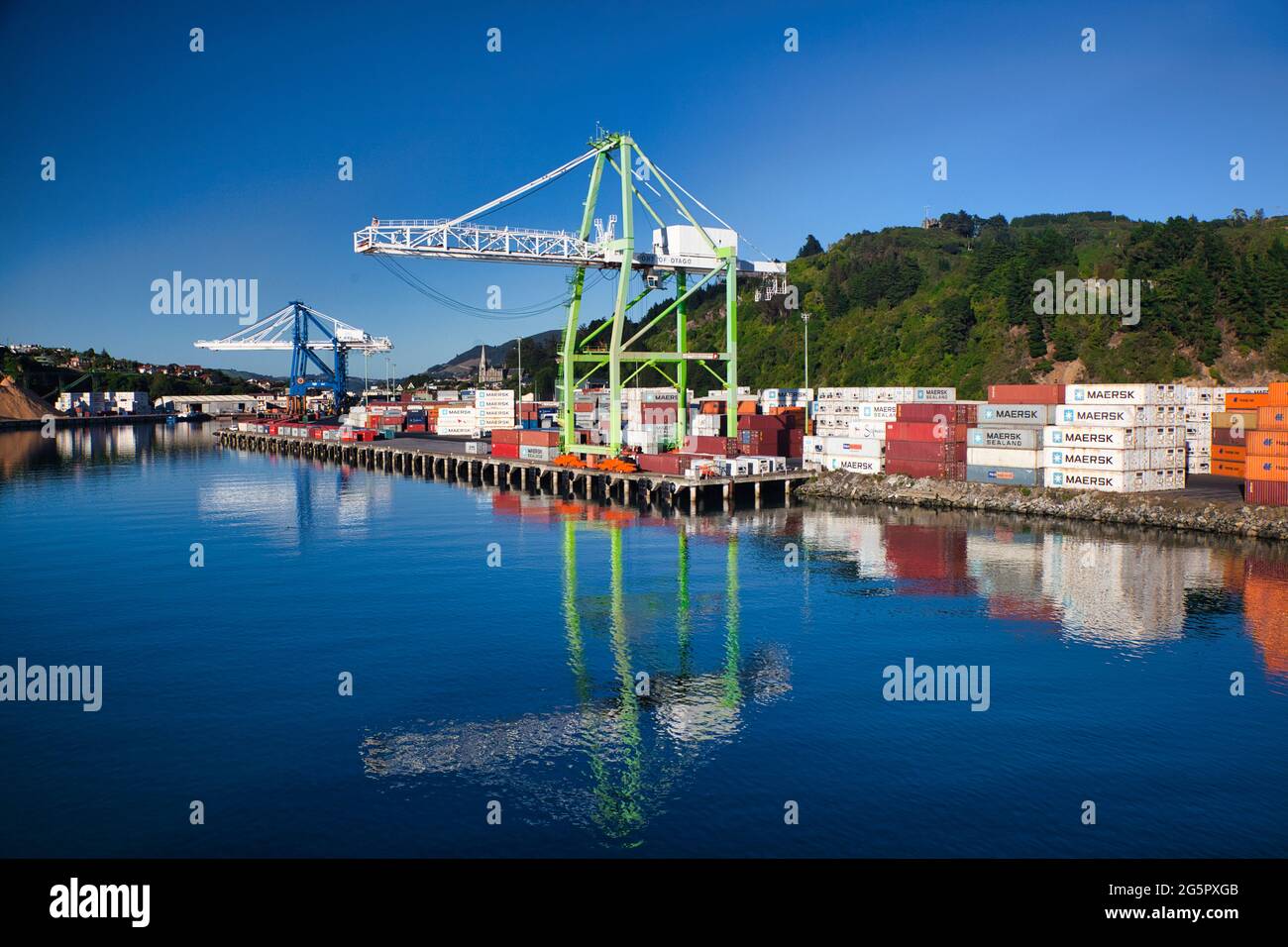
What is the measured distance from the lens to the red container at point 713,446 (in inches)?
2103

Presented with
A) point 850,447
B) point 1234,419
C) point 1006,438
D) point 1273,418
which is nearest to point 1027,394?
point 1006,438

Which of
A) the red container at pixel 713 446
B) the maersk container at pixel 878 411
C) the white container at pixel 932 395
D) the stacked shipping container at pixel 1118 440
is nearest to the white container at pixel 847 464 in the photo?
the maersk container at pixel 878 411

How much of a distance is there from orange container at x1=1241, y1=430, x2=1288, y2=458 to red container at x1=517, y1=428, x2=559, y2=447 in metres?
39.3

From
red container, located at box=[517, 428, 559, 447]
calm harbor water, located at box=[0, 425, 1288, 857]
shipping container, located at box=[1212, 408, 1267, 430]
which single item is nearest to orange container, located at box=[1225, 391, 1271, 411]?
shipping container, located at box=[1212, 408, 1267, 430]

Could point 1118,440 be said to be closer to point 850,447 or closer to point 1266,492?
point 1266,492

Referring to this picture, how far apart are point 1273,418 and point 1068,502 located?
8.46 m

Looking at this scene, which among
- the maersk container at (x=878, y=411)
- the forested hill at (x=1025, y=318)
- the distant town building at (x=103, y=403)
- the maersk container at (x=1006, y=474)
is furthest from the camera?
the distant town building at (x=103, y=403)

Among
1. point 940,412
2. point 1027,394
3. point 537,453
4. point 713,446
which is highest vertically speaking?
point 1027,394

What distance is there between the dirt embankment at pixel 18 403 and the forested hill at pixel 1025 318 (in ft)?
363

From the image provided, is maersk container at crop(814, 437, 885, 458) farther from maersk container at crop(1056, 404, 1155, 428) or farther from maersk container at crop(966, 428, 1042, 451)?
maersk container at crop(1056, 404, 1155, 428)

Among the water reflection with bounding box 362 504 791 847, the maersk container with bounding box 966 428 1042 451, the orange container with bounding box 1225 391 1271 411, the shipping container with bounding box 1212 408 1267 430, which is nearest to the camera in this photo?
the water reflection with bounding box 362 504 791 847

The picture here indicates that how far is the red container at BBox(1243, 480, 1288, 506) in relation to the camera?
3606 cm

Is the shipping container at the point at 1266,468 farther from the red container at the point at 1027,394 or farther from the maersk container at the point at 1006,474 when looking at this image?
the maersk container at the point at 1006,474

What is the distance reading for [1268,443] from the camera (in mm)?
36250
